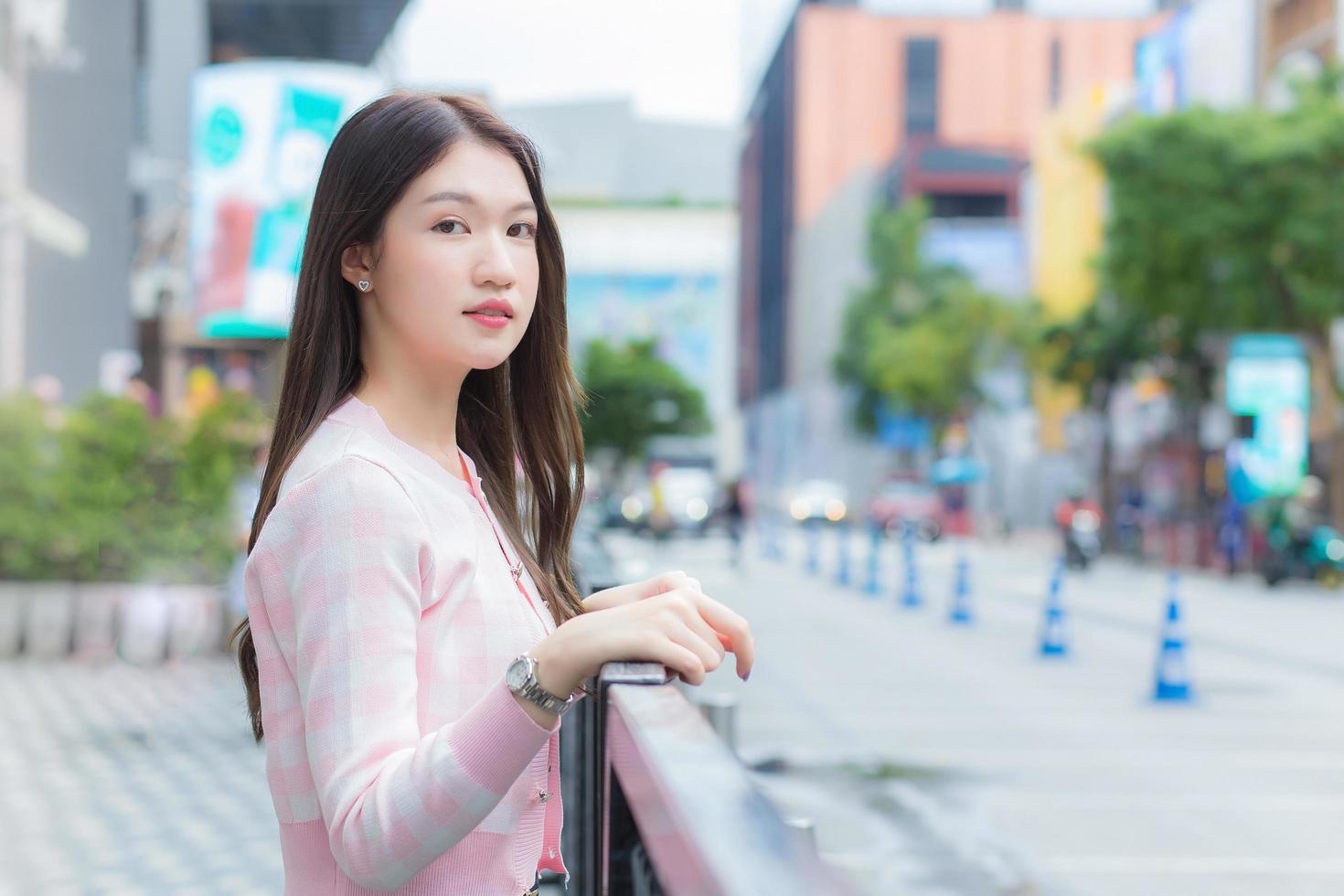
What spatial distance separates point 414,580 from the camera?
1.54 meters

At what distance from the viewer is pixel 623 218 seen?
116m

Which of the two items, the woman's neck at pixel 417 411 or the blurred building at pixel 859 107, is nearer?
the woman's neck at pixel 417 411

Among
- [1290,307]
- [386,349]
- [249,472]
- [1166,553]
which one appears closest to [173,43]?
[249,472]

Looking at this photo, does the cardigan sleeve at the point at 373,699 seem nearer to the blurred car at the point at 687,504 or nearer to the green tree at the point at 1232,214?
the green tree at the point at 1232,214

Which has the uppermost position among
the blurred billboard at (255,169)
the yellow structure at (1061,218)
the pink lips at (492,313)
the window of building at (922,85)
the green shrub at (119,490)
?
the window of building at (922,85)

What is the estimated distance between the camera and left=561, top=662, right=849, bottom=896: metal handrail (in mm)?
1100

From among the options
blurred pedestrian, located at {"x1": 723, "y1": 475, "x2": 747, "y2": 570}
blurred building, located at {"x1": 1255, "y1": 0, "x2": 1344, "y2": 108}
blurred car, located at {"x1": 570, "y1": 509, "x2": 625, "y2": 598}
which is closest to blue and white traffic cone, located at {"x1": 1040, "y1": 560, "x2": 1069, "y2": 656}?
blurred car, located at {"x1": 570, "y1": 509, "x2": 625, "y2": 598}

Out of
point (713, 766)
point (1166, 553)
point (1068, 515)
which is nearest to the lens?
point (713, 766)

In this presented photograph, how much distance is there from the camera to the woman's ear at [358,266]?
1.73 m

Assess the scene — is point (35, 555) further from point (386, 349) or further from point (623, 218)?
point (623, 218)

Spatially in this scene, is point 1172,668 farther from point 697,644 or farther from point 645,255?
point 645,255

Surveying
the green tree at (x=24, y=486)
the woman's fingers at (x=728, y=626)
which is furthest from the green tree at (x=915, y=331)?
the woman's fingers at (x=728, y=626)

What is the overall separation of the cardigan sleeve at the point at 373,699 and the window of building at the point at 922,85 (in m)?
99.7

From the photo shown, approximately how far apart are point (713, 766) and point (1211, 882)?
19.6 feet
